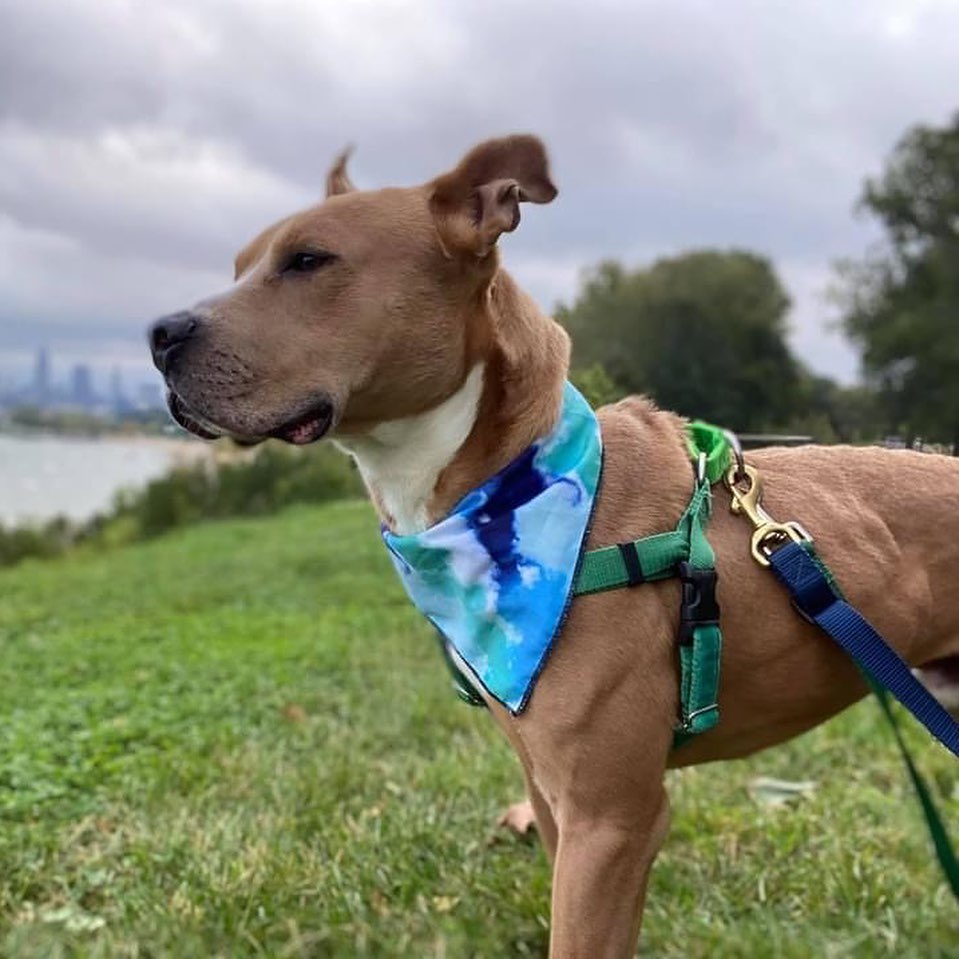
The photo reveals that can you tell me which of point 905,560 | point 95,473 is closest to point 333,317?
point 905,560

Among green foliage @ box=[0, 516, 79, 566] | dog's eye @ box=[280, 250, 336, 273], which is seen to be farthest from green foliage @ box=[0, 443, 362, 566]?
dog's eye @ box=[280, 250, 336, 273]

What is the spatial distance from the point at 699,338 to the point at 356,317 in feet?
8.29

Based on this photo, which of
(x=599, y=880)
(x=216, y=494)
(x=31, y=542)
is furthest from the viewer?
(x=216, y=494)

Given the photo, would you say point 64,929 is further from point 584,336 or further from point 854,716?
point 854,716

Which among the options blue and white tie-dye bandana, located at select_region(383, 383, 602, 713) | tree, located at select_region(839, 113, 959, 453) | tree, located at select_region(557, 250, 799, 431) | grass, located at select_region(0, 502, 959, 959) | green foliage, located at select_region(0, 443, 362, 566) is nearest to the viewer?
blue and white tie-dye bandana, located at select_region(383, 383, 602, 713)

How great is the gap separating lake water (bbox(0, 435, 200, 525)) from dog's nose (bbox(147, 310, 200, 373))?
12.5 meters

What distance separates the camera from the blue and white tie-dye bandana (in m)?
2.29

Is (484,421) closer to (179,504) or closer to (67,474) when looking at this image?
(179,504)

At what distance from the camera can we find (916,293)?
27.8 feet

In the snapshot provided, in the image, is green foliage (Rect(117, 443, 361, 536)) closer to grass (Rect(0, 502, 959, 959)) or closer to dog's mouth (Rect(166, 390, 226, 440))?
grass (Rect(0, 502, 959, 959))

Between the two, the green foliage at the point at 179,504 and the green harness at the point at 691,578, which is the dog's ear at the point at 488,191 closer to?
the green harness at the point at 691,578

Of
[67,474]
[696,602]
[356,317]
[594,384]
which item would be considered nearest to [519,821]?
[594,384]

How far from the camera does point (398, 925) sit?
3.25 m

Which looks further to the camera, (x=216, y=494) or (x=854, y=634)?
(x=216, y=494)
